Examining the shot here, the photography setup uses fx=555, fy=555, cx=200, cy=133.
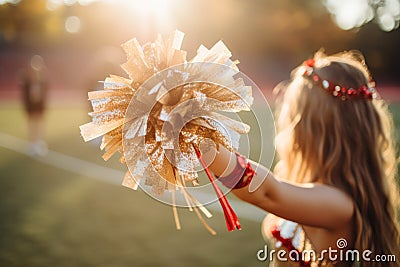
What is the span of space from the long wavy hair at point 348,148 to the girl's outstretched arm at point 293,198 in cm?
11

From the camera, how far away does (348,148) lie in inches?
78.8

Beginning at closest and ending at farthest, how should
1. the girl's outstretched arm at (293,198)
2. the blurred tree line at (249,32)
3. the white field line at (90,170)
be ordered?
the girl's outstretched arm at (293,198) → the white field line at (90,170) → the blurred tree line at (249,32)

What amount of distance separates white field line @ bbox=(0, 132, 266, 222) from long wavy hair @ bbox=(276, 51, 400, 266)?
347cm

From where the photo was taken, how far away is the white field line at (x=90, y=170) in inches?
228

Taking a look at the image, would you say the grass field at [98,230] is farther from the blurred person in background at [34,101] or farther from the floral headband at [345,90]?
the floral headband at [345,90]

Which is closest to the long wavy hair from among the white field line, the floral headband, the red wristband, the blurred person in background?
the floral headband

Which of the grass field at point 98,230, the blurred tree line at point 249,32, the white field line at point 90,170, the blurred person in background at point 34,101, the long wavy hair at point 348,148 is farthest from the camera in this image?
the blurred tree line at point 249,32

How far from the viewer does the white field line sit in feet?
19.0

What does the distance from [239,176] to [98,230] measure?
380 centimetres

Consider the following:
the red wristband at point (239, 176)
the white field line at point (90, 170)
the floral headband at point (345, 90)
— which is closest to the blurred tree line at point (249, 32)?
the white field line at point (90, 170)

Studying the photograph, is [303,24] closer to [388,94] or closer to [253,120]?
[388,94]

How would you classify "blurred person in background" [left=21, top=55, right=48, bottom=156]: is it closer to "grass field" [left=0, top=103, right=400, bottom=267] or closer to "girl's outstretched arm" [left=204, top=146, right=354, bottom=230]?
"grass field" [left=0, top=103, right=400, bottom=267]

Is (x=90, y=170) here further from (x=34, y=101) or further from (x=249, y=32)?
(x=249, y=32)

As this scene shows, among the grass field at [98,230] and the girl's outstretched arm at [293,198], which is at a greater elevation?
the grass field at [98,230]
